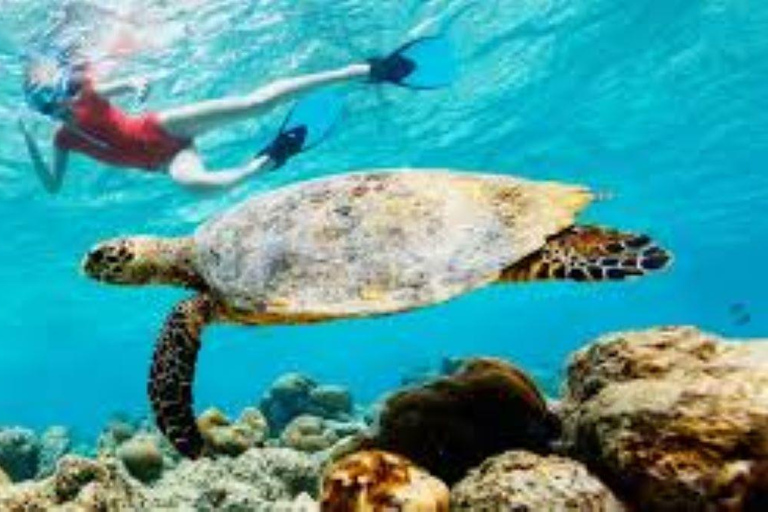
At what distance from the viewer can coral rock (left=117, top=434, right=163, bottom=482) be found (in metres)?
7.38

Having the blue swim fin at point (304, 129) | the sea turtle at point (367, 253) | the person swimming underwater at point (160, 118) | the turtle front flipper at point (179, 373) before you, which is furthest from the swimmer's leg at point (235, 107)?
the turtle front flipper at point (179, 373)

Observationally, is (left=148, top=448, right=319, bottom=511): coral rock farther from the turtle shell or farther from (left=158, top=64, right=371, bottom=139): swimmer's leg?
(left=158, top=64, right=371, bottom=139): swimmer's leg

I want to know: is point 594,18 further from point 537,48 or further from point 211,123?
point 211,123

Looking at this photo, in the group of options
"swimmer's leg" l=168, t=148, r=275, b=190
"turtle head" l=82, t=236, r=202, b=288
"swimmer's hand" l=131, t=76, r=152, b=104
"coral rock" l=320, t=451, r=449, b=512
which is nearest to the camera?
"coral rock" l=320, t=451, r=449, b=512

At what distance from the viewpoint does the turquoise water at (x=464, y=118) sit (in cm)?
1833

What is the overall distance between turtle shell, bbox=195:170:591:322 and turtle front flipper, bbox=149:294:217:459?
0.20 metres

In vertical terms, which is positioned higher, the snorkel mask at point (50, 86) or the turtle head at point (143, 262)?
the snorkel mask at point (50, 86)

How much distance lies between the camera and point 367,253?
390cm

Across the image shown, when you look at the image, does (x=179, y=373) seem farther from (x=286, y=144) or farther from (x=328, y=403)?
(x=328, y=403)

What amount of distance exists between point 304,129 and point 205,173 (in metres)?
2.17

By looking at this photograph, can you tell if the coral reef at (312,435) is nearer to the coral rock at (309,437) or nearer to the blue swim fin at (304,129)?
the coral rock at (309,437)

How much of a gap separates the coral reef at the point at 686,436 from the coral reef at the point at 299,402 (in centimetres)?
921

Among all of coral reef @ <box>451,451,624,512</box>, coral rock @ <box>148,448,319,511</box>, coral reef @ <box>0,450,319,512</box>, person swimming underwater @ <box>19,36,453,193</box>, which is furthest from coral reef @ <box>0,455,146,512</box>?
person swimming underwater @ <box>19,36,453,193</box>

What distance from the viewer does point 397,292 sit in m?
3.71
